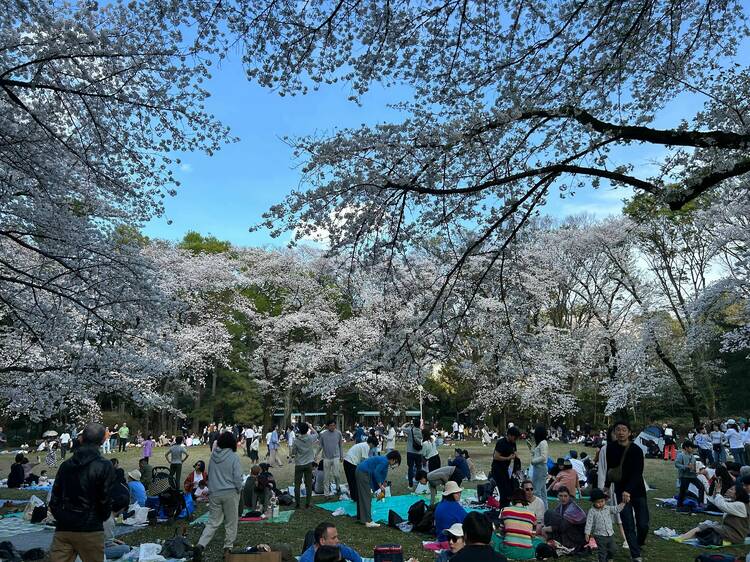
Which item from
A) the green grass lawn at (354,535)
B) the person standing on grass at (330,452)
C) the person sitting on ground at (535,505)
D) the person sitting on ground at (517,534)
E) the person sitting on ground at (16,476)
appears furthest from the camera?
the person sitting on ground at (16,476)

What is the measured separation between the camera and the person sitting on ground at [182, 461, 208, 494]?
33.3ft

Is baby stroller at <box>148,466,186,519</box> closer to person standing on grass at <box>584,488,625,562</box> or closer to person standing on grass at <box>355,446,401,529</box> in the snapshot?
person standing on grass at <box>355,446,401,529</box>

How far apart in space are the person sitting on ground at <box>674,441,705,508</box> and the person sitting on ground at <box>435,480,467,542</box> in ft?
20.9

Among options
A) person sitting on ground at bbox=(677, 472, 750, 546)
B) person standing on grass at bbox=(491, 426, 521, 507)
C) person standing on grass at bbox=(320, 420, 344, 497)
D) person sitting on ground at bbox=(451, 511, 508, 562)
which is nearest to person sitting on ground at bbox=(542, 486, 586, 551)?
person standing on grass at bbox=(491, 426, 521, 507)

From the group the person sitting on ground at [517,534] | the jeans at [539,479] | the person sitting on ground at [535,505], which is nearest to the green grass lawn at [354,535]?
the person sitting on ground at [517,534]

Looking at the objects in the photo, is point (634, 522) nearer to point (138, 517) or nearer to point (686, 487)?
point (686, 487)

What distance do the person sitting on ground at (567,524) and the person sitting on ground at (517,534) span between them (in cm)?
59

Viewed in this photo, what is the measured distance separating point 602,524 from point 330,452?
245 inches

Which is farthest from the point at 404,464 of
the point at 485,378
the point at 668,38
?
the point at 668,38

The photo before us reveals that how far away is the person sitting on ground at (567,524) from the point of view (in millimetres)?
7195

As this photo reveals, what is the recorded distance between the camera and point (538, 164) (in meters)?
6.96

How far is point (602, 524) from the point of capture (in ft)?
21.7

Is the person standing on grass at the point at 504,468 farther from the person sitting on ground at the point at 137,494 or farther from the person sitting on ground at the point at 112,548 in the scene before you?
the person sitting on ground at the point at 137,494

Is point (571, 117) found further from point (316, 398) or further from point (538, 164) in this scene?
point (316, 398)
